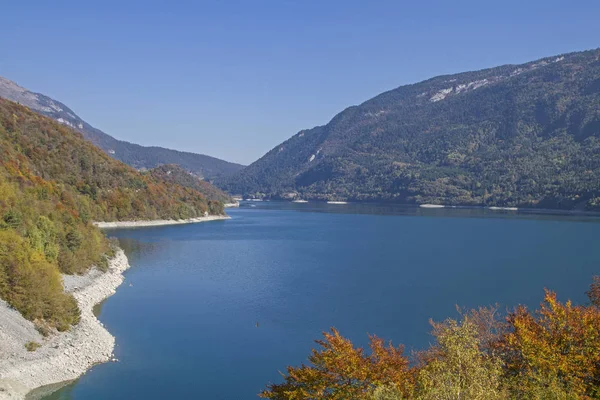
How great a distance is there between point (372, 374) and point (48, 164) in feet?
211

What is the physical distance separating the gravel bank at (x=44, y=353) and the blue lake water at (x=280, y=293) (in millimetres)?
834

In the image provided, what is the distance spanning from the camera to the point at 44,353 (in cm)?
2216

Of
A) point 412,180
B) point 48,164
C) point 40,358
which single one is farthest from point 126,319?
point 412,180

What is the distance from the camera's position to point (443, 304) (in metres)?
36.0

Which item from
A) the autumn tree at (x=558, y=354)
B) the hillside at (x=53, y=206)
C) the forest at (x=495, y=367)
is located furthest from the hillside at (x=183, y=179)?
the autumn tree at (x=558, y=354)

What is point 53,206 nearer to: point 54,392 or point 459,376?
point 54,392

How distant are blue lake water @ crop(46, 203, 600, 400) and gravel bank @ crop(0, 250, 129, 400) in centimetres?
83

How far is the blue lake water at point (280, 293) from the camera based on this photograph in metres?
23.6

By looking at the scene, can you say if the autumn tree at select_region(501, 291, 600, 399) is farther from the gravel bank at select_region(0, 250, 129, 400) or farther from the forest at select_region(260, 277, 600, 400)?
the gravel bank at select_region(0, 250, 129, 400)

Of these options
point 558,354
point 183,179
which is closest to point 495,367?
point 558,354

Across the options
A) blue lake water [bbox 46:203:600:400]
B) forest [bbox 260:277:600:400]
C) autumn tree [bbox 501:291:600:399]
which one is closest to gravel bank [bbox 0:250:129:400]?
blue lake water [bbox 46:203:600:400]

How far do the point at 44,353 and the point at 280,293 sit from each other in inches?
811

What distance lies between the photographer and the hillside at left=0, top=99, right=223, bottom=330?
25281 millimetres

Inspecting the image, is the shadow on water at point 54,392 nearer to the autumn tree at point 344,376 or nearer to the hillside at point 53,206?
the hillside at point 53,206
